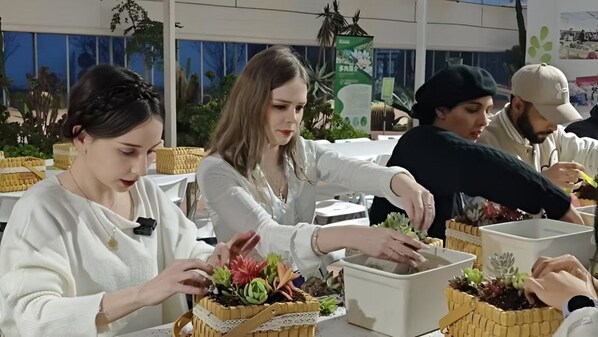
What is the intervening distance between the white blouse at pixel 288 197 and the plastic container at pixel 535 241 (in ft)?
1.30

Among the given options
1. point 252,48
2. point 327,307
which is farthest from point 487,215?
point 252,48

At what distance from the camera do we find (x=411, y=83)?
837cm

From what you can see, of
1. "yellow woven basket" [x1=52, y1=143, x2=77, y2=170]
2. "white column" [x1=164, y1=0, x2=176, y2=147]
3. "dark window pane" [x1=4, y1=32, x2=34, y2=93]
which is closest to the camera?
"yellow woven basket" [x1=52, y1=143, x2=77, y2=170]

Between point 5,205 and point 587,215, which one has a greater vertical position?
point 587,215

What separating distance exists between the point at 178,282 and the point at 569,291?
72 centimetres

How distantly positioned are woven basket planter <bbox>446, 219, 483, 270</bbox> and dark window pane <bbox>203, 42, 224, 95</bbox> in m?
5.24

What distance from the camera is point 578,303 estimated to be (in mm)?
1137

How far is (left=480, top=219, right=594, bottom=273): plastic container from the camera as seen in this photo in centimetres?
150

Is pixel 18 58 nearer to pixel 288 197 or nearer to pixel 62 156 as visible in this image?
pixel 62 156

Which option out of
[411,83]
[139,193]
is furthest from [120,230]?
[411,83]

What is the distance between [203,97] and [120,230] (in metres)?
5.07

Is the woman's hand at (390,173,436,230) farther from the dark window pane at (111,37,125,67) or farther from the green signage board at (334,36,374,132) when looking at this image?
the green signage board at (334,36,374,132)

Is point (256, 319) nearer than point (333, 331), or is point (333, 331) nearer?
point (256, 319)

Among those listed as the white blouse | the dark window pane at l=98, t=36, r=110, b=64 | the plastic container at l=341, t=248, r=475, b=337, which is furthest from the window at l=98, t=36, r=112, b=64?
the plastic container at l=341, t=248, r=475, b=337
